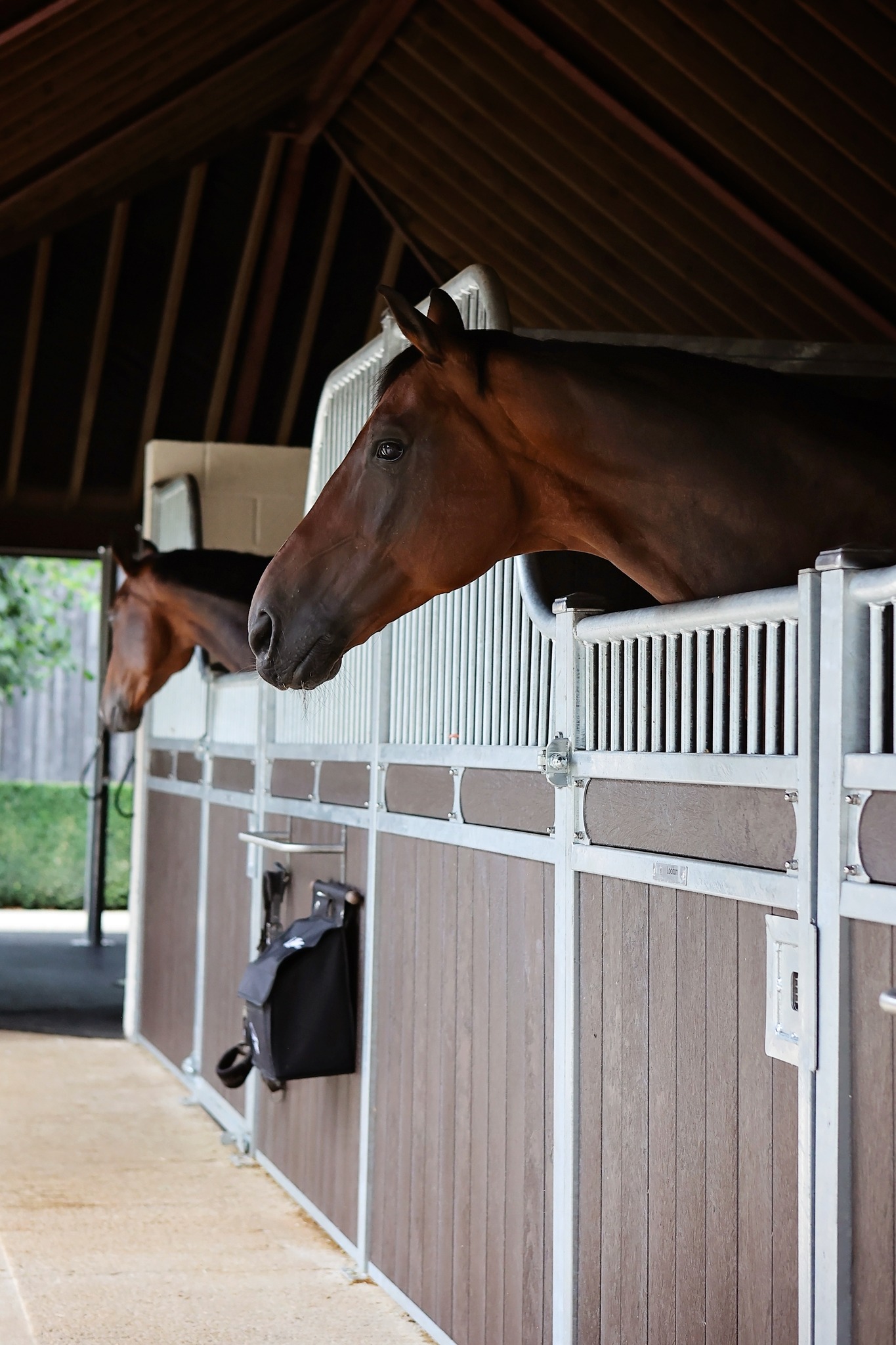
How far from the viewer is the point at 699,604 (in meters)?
1.74

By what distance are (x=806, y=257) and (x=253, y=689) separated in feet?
8.70

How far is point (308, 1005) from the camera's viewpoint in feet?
10.1

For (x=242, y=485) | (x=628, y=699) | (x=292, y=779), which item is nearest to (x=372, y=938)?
(x=292, y=779)

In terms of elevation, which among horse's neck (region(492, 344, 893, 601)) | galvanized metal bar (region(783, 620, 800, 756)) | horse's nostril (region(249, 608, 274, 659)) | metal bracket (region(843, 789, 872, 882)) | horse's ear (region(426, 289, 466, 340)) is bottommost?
metal bracket (region(843, 789, 872, 882))

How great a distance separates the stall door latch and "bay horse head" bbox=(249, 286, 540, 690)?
286 millimetres

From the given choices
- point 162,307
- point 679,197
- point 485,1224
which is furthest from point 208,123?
point 485,1224

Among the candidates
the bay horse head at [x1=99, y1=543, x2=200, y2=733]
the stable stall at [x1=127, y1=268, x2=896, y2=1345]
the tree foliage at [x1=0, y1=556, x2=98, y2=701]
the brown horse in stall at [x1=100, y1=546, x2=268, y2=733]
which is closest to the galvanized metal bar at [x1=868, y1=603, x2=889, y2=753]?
the stable stall at [x1=127, y1=268, x2=896, y2=1345]

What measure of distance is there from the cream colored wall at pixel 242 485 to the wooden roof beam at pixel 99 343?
196 cm

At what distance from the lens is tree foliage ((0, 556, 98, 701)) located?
36.0 feet

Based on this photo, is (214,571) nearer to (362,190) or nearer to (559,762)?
(559,762)

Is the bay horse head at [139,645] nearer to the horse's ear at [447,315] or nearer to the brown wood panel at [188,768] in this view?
the brown wood panel at [188,768]

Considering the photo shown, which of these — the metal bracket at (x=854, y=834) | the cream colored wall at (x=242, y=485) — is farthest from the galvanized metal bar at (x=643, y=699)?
the cream colored wall at (x=242, y=485)

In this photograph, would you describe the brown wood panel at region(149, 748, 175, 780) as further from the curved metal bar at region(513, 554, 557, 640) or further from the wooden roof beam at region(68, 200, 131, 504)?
the curved metal bar at region(513, 554, 557, 640)

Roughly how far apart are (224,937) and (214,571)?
3.80 feet
